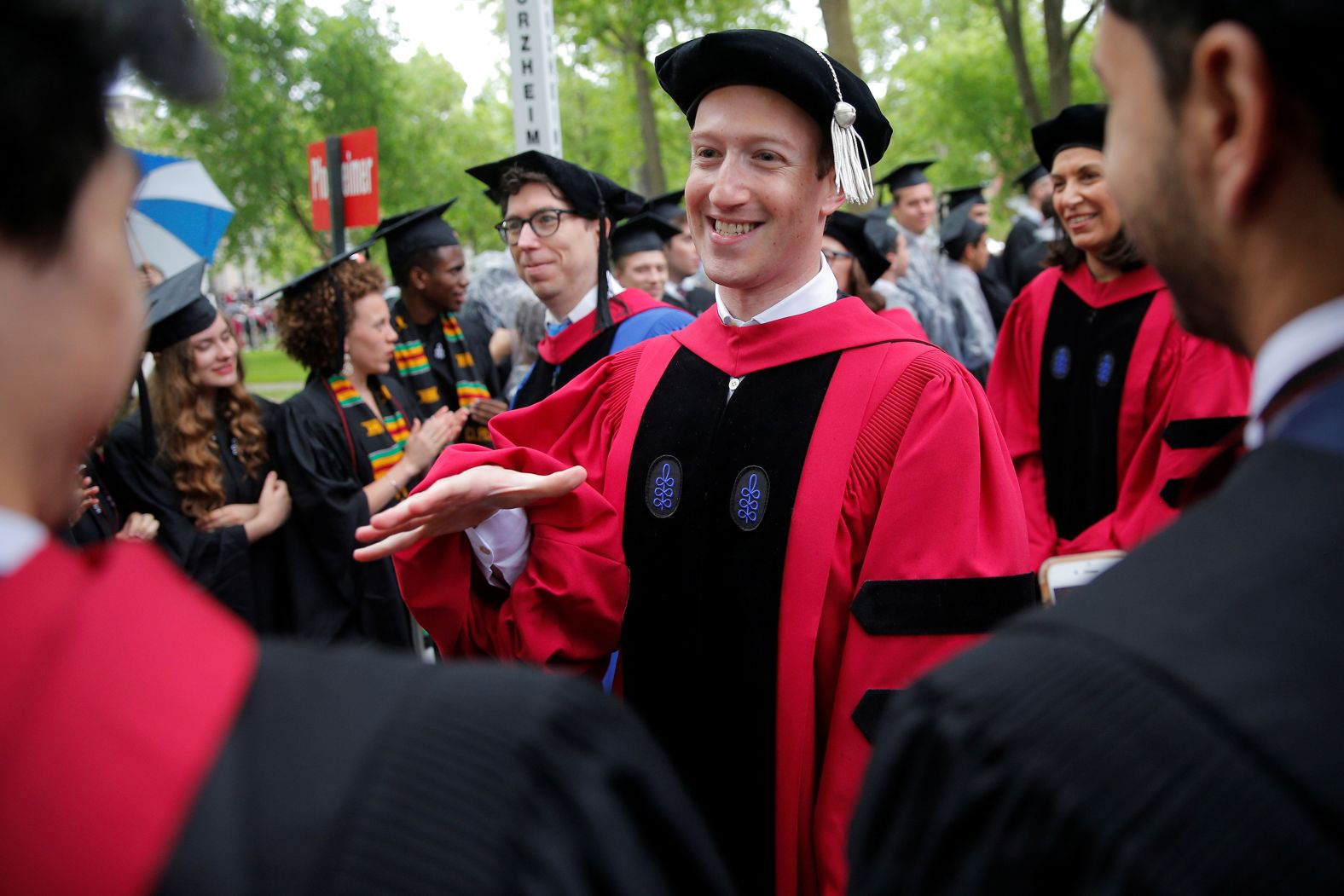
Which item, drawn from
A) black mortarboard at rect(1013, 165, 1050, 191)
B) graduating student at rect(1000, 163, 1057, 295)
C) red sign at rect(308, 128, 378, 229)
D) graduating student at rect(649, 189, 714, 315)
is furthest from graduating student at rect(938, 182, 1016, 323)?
red sign at rect(308, 128, 378, 229)

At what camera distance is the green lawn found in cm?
1859

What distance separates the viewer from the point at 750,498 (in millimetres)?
2342

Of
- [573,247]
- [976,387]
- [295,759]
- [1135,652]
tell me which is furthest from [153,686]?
[573,247]

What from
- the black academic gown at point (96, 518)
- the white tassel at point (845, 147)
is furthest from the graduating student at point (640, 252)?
the white tassel at point (845, 147)

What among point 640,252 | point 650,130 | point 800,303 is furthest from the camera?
point 650,130

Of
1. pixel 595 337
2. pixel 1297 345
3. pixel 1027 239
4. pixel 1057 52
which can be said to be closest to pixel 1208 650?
pixel 1297 345

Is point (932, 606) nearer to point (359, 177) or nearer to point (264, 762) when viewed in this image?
point (264, 762)

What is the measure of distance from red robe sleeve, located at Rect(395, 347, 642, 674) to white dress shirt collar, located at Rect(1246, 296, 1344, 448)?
1.59 metres

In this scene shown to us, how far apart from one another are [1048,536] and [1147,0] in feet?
11.3

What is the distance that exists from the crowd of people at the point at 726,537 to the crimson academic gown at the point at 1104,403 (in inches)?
0.6

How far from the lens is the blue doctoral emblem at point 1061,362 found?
4254mm

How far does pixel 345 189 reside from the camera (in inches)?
306

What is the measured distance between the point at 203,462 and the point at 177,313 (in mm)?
644

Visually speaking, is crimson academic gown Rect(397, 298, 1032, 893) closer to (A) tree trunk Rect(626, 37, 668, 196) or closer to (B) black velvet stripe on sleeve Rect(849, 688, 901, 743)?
(B) black velvet stripe on sleeve Rect(849, 688, 901, 743)
